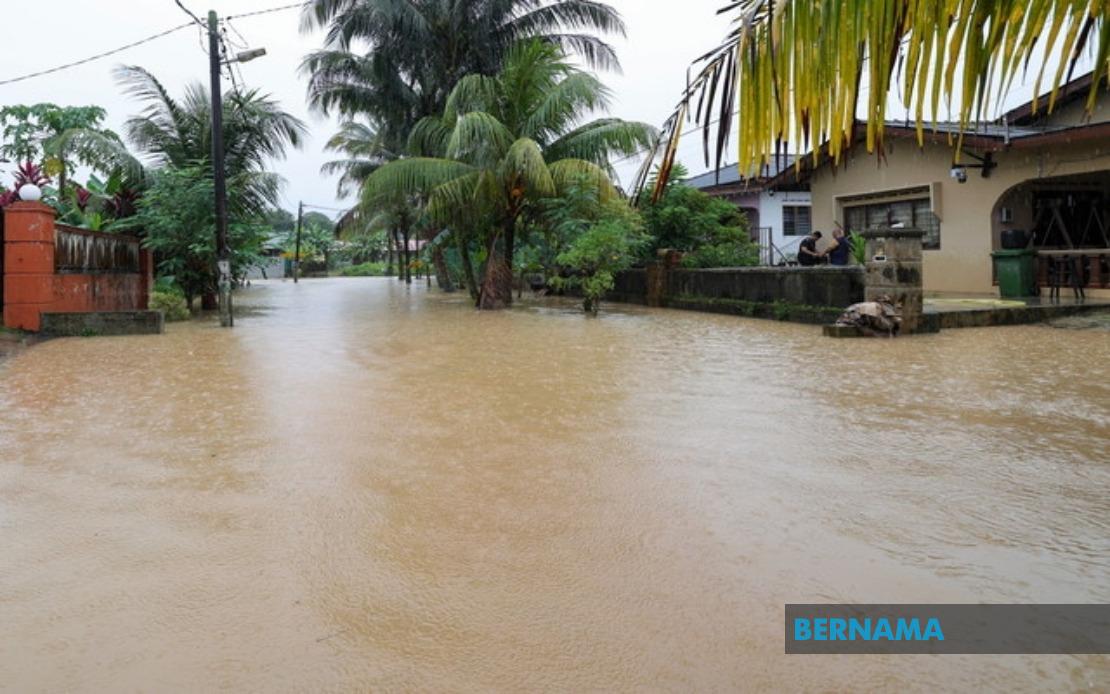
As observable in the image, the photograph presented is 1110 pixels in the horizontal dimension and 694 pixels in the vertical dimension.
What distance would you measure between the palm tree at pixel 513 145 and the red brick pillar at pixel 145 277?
15.4 feet

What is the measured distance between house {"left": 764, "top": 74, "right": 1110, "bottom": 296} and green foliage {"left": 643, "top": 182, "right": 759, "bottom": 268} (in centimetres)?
159

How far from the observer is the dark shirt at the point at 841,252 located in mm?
15403

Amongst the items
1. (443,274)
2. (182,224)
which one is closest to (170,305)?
(182,224)

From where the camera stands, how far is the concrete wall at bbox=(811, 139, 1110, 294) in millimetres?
14648

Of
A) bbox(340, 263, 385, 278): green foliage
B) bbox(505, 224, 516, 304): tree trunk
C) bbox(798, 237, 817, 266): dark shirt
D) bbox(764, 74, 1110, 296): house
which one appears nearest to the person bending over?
bbox(798, 237, 817, 266): dark shirt

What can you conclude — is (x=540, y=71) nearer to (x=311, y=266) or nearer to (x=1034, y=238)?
(x=1034, y=238)

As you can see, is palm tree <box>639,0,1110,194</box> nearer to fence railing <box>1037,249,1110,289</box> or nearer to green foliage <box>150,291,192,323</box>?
fence railing <box>1037,249,1110,289</box>

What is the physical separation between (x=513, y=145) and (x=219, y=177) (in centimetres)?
530

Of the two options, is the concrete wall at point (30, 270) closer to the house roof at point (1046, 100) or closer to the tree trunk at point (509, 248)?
the tree trunk at point (509, 248)

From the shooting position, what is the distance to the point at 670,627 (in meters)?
2.62

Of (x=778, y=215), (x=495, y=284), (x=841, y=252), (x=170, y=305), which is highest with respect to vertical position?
(x=778, y=215)

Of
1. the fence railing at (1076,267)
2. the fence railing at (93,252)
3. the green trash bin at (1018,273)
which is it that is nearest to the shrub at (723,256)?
the green trash bin at (1018,273)

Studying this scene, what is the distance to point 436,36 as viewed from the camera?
21656mm

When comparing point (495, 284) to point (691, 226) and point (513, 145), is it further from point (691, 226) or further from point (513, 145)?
point (691, 226)
